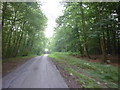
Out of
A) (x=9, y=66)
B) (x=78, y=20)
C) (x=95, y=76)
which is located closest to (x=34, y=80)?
(x=95, y=76)

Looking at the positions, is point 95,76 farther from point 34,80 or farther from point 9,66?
point 9,66

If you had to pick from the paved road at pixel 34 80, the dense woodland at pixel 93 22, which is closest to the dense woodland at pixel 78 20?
the dense woodland at pixel 93 22

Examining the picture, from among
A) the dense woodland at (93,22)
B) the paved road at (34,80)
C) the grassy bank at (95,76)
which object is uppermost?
the dense woodland at (93,22)

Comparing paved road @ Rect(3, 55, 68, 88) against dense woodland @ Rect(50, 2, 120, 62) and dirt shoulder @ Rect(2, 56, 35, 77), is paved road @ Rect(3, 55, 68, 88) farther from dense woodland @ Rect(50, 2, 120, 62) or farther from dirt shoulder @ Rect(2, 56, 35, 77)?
dense woodland @ Rect(50, 2, 120, 62)

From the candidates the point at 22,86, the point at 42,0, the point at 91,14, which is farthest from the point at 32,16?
the point at 22,86

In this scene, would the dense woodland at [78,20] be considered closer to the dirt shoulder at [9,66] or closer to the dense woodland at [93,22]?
the dense woodland at [93,22]

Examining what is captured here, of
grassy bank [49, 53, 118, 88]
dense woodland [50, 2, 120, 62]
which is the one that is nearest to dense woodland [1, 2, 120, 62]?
dense woodland [50, 2, 120, 62]

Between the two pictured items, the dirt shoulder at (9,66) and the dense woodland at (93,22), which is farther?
the dense woodland at (93,22)

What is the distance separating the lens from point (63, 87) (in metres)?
3.54

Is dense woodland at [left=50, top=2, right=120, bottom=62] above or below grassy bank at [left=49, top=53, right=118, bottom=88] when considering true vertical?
above

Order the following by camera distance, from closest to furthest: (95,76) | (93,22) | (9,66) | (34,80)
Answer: (34,80), (95,76), (9,66), (93,22)

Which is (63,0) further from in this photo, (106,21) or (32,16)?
(106,21)

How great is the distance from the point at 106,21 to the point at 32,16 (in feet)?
24.2

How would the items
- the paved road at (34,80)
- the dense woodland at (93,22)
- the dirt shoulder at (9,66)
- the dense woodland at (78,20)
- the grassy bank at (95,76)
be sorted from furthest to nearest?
1. the dense woodland at (93,22)
2. the dense woodland at (78,20)
3. the dirt shoulder at (9,66)
4. the grassy bank at (95,76)
5. the paved road at (34,80)
